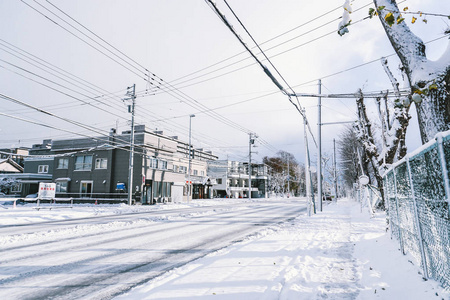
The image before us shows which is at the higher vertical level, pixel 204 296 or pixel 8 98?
pixel 8 98

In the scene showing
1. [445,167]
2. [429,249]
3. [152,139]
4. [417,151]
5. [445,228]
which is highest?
[152,139]

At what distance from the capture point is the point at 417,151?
172 inches

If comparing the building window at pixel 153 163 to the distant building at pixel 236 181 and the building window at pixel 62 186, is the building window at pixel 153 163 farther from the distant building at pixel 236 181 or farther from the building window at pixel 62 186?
the distant building at pixel 236 181

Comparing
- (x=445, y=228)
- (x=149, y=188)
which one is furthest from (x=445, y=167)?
(x=149, y=188)

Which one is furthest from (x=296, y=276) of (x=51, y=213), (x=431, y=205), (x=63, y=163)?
(x=63, y=163)

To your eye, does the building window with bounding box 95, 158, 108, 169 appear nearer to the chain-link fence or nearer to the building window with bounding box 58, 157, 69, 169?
the building window with bounding box 58, 157, 69, 169

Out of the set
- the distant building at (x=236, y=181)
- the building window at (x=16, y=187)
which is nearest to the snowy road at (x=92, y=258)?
the building window at (x=16, y=187)

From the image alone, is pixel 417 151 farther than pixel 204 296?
Yes

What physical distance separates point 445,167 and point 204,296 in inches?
148

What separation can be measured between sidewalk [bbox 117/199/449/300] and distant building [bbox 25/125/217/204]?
27.5m

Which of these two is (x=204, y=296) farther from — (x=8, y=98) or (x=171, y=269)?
(x=8, y=98)

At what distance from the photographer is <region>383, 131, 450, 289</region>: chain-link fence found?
341 centimetres

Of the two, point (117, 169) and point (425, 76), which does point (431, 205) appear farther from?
point (117, 169)

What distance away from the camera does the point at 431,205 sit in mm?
4180
